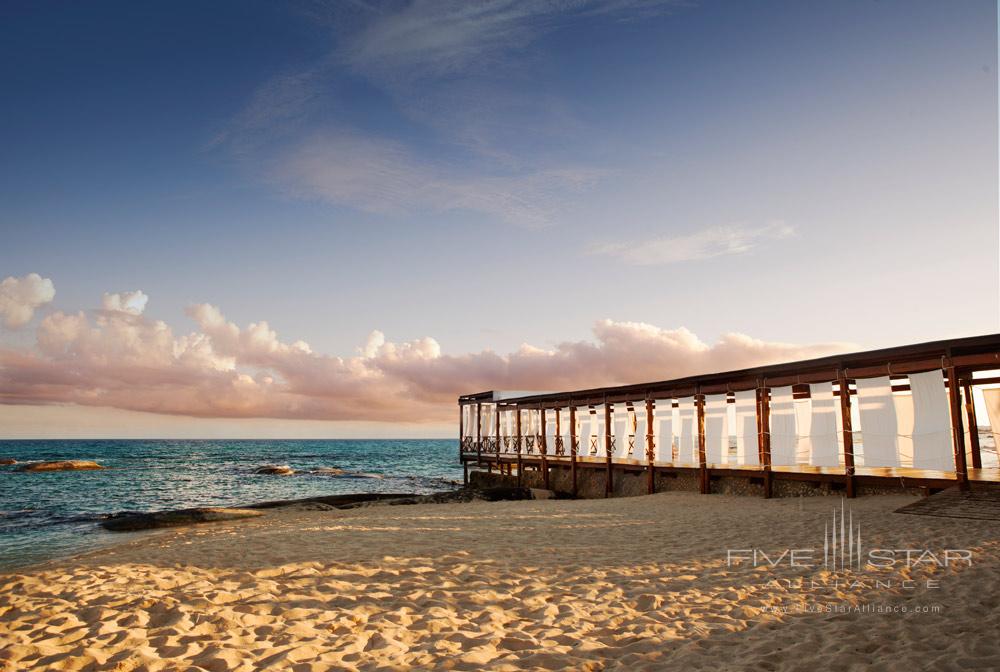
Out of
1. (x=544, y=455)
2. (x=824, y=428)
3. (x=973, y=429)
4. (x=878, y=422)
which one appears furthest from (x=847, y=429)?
(x=544, y=455)

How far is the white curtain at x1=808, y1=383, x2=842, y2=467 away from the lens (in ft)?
47.3

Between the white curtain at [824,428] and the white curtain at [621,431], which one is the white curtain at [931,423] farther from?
the white curtain at [621,431]

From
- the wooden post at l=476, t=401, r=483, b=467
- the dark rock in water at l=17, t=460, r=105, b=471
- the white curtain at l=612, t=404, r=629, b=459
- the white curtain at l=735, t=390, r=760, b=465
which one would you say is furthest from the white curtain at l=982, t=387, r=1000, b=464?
the dark rock in water at l=17, t=460, r=105, b=471

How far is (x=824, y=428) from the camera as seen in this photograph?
575 inches

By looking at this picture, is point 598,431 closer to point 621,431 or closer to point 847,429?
point 621,431

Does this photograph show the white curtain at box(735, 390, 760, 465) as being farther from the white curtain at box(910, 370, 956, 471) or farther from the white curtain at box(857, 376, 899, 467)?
the white curtain at box(910, 370, 956, 471)

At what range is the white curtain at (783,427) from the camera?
15384 millimetres

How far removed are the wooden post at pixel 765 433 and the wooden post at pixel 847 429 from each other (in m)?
1.93

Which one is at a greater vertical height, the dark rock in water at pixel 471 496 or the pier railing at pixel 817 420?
the pier railing at pixel 817 420

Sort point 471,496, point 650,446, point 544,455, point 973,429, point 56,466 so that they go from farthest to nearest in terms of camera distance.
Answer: point 56,466 → point 544,455 → point 471,496 → point 650,446 → point 973,429

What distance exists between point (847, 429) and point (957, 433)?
2.28 metres

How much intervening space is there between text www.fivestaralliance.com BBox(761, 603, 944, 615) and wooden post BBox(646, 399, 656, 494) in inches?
529

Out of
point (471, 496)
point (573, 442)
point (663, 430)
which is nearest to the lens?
point (663, 430)

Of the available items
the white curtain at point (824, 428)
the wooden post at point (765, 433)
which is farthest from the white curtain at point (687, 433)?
the white curtain at point (824, 428)
